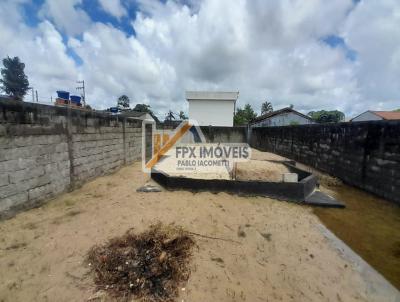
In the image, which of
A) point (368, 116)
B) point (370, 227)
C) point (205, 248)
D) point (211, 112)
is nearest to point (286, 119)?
point (211, 112)

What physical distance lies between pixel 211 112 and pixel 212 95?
1582mm

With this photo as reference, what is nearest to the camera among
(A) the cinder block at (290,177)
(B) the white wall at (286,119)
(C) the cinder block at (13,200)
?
(C) the cinder block at (13,200)

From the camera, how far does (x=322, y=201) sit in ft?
12.6

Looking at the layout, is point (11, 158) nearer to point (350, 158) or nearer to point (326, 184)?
point (326, 184)

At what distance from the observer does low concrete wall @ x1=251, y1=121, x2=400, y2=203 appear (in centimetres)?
388

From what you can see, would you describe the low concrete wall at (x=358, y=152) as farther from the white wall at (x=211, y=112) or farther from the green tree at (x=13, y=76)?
the green tree at (x=13, y=76)

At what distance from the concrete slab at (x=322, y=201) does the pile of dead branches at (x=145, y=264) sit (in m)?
2.61

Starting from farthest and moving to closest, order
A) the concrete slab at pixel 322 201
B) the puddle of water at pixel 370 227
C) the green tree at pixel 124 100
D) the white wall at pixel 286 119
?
1. the green tree at pixel 124 100
2. the white wall at pixel 286 119
3. the concrete slab at pixel 322 201
4. the puddle of water at pixel 370 227

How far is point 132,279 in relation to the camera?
5.85 feet

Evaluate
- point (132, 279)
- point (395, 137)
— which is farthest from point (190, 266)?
point (395, 137)

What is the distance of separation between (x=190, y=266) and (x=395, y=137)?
14.5 feet

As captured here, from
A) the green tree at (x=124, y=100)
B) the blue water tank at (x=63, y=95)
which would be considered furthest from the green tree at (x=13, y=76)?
the blue water tank at (x=63, y=95)

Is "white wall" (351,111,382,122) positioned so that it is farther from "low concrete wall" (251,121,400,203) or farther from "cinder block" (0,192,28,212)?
"cinder block" (0,192,28,212)

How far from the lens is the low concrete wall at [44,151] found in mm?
2816
